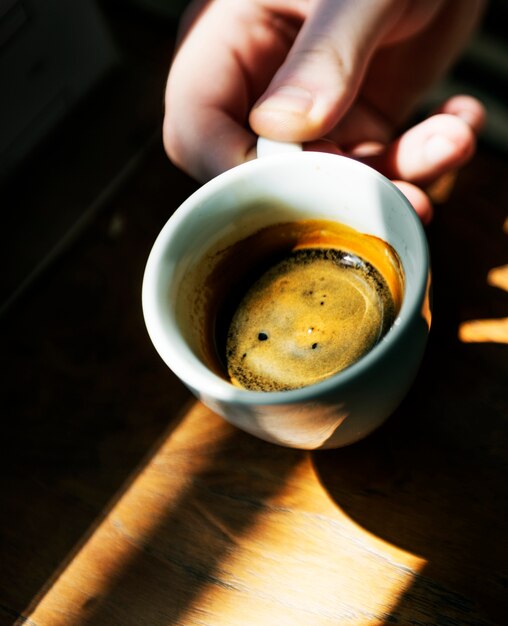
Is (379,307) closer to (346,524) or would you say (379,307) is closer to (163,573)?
(346,524)

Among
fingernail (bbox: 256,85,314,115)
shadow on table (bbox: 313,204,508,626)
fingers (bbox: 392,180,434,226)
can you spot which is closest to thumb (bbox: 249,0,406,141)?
fingernail (bbox: 256,85,314,115)

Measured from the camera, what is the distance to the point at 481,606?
1.68 feet

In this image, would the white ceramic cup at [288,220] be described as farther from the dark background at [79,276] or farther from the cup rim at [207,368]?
the dark background at [79,276]

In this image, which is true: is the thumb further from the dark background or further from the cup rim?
the dark background

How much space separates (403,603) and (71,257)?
1.54ft

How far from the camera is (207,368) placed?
48cm

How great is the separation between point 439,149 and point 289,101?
0.17 meters

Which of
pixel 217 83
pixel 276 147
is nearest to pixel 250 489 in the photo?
pixel 276 147

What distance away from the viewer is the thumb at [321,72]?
1.80 feet

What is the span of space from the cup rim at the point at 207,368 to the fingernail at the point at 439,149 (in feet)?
0.58

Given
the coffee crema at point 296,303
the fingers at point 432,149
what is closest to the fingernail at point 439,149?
the fingers at point 432,149

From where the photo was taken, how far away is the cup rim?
42 centimetres

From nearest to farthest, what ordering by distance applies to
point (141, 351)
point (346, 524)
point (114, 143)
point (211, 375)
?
point (211, 375)
point (346, 524)
point (141, 351)
point (114, 143)

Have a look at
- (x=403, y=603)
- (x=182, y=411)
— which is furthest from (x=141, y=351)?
(x=403, y=603)
